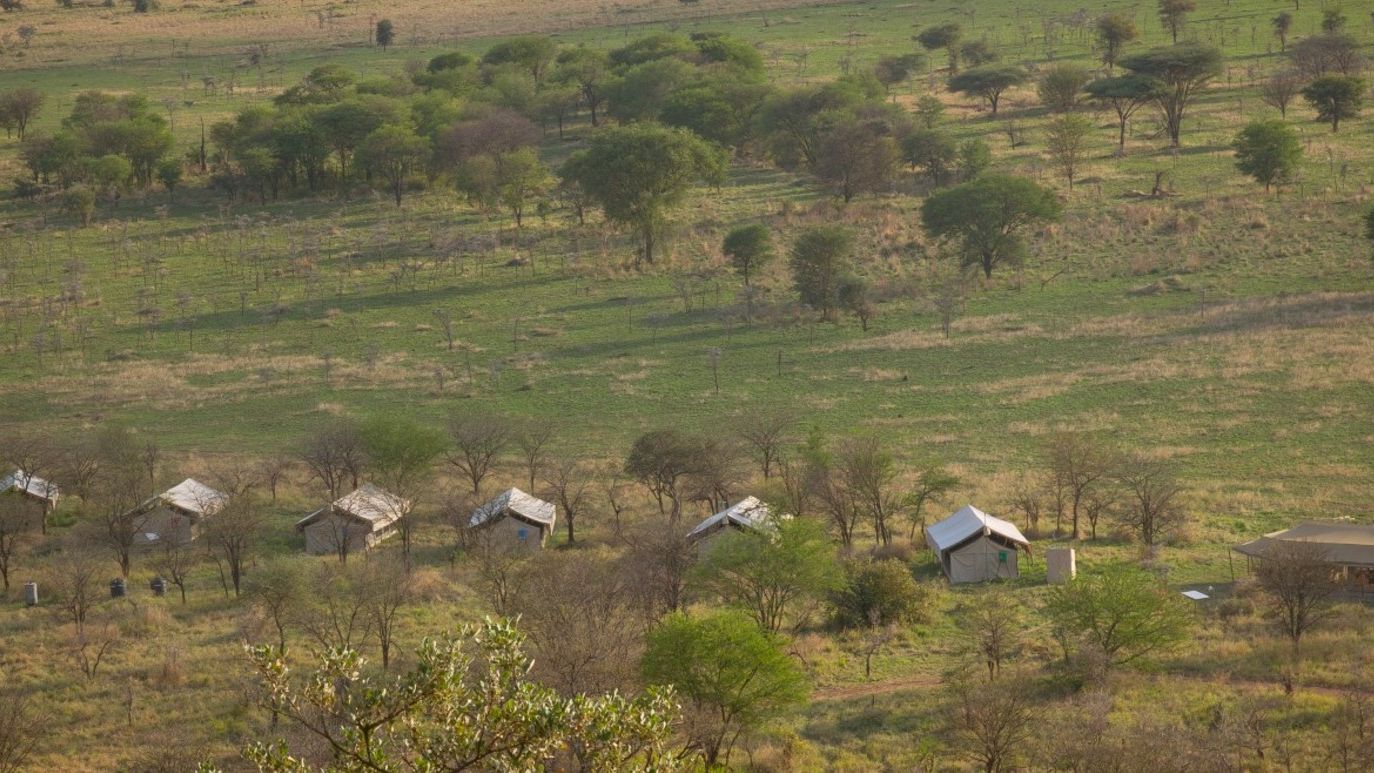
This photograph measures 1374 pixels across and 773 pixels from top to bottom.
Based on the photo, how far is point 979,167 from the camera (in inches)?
Result: 2982

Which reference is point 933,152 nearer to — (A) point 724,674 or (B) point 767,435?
(B) point 767,435

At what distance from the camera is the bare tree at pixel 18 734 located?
25438 mm

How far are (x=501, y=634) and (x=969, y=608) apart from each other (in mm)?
21201

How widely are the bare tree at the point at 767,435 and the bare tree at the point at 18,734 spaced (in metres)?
20.3

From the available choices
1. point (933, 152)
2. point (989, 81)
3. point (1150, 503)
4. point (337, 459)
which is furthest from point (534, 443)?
point (989, 81)

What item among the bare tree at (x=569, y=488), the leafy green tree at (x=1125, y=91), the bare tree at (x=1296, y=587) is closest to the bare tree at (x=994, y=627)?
the bare tree at (x=1296, y=587)

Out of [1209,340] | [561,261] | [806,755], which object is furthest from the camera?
[561,261]

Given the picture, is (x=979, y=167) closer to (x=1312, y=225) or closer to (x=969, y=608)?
(x=1312, y=225)

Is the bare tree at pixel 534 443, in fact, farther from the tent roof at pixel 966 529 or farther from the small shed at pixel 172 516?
the tent roof at pixel 966 529

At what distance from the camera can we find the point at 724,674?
2589 centimetres

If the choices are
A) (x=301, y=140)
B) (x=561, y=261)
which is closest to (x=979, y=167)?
(x=561, y=261)

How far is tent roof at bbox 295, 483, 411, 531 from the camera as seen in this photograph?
3916 centimetres

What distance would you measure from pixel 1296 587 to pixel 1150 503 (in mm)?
8234

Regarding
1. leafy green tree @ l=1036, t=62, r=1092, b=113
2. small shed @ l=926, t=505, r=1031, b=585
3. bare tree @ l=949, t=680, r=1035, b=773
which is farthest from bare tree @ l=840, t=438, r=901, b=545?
leafy green tree @ l=1036, t=62, r=1092, b=113
